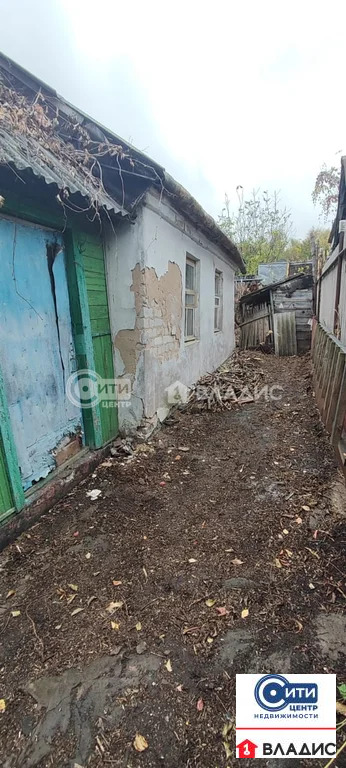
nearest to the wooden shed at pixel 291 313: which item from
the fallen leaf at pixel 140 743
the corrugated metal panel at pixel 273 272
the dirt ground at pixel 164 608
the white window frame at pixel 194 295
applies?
the white window frame at pixel 194 295

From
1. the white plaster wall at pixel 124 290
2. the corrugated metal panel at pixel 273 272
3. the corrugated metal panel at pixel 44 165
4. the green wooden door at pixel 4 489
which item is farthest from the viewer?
the corrugated metal panel at pixel 273 272

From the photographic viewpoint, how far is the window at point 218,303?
826cm

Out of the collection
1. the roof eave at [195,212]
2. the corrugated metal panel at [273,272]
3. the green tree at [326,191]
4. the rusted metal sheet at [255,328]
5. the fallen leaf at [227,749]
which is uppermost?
the green tree at [326,191]

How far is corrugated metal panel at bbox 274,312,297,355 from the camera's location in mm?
10938

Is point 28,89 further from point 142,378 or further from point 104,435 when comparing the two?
point 104,435

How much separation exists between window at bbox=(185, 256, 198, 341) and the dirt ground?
10.6ft

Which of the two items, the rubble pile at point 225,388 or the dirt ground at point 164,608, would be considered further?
the rubble pile at point 225,388

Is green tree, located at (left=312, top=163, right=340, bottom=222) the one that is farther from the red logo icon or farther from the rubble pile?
the red logo icon

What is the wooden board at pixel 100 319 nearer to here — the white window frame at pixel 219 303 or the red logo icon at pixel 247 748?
the red logo icon at pixel 247 748

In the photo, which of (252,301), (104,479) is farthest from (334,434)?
(252,301)

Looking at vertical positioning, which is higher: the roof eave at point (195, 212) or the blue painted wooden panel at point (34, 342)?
the roof eave at point (195, 212)

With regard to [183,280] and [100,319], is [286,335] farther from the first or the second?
[100,319]

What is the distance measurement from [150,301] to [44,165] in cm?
184

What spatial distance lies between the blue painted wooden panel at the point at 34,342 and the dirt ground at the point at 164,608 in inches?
28.2
